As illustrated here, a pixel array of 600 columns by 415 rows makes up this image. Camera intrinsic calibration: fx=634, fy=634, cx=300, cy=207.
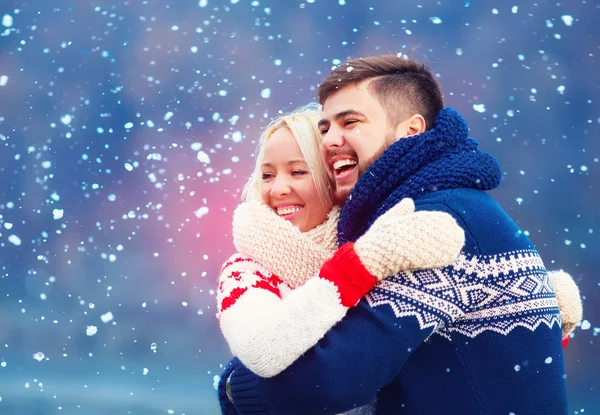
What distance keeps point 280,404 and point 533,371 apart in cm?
83

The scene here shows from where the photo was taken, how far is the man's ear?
2.80 meters

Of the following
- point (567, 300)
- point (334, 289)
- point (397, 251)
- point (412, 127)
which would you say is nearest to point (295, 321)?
point (334, 289)

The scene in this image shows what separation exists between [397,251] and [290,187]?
4.36 ft

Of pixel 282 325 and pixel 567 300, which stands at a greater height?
pixel 282 325

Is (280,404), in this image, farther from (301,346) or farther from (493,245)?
(493,245)

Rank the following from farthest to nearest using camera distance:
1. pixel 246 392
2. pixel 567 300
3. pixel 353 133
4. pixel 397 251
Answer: pixel 353 133 → pixel 567 300 → pixel 246 392 → pixel 397 251

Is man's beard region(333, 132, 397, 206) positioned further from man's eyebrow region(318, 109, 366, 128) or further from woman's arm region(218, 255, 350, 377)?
woman's arm region(218, 255, 350, 377)

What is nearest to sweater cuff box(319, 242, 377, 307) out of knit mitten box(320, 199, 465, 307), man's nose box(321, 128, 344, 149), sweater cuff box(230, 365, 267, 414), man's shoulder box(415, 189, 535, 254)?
knit mitten box(320, 199, 465, 307)

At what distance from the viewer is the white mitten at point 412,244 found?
189 centimetres

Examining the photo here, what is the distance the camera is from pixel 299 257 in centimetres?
268

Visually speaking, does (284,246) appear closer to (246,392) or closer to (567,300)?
(246,392)

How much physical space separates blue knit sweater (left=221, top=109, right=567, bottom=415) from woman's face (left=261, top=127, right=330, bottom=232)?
82 cm

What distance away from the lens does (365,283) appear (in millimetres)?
1921

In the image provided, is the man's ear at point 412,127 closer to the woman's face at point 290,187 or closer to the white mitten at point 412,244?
the woman's face at point 290,187
